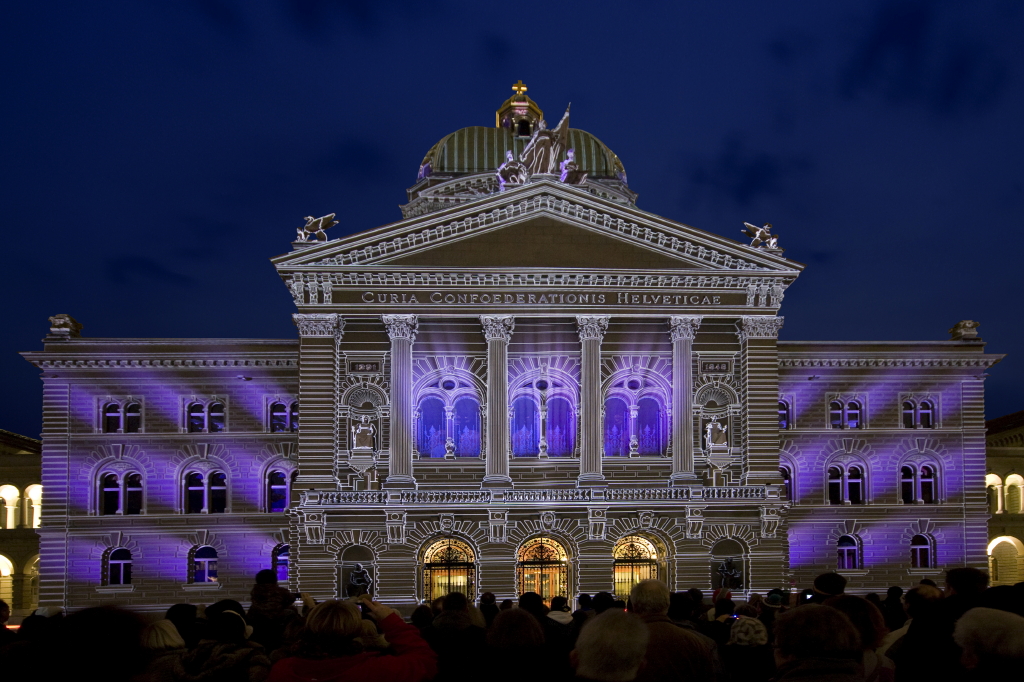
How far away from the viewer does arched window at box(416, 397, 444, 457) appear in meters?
45.2

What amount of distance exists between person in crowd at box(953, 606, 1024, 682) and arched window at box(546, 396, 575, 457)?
37692 millimetres

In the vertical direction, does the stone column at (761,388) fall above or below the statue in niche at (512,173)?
below

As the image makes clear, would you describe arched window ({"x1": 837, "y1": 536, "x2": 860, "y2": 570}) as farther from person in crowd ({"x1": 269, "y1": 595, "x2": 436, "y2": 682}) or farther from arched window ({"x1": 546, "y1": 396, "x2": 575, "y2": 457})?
person in crowd ({"x1": 269, "y1": 595, "x2": 436, "y2": 682})

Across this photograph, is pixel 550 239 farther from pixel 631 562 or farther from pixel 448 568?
pixel 448 568

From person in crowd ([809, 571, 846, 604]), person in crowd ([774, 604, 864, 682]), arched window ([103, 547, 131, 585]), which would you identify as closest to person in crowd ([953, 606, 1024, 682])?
person in crowd ([774, 604, 864, 682])

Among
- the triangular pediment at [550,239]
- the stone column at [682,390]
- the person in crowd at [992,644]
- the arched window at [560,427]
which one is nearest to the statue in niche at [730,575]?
the stone column at [682,390]

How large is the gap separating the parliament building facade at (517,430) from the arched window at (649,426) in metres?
0.13

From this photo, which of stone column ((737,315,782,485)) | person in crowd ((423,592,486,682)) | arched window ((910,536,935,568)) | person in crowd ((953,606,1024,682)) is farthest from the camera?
arched window ((910,536,935,568))

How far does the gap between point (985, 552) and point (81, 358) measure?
44358 millimetres

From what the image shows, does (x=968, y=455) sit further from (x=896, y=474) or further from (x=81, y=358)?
(x=81, y=358)

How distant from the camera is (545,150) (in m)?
45.8

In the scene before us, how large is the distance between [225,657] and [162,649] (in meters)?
0.98

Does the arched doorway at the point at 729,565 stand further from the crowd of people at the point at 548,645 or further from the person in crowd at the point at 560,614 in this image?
the crowd of people at the point at 548,645

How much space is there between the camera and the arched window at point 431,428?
45250mm
